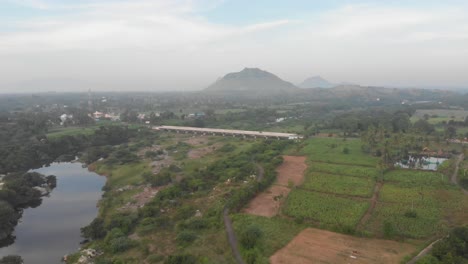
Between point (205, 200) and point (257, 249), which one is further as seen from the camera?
point (205, 200)

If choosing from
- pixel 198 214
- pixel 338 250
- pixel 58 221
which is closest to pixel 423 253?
pixel 338 250

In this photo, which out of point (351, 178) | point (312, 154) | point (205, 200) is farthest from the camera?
point (312, 154)

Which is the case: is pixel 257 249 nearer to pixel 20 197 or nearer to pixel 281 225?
pixel 281 225

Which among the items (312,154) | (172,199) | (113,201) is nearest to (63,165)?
(113,201)

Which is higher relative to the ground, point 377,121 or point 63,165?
point 377,121

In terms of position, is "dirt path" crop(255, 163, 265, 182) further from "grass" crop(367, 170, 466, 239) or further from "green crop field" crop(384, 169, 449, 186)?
"green crop field" crop(384, 169, 449, 186)

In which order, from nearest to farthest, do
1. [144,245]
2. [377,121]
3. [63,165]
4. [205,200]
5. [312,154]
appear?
[144,245] < [205,200] < [312,154] < [63,165] < [377,121]

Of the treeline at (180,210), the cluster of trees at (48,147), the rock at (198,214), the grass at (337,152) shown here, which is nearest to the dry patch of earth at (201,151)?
the treeline at (180,210)

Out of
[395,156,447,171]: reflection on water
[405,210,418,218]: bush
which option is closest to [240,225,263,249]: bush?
[405,210,418,218]: bush
